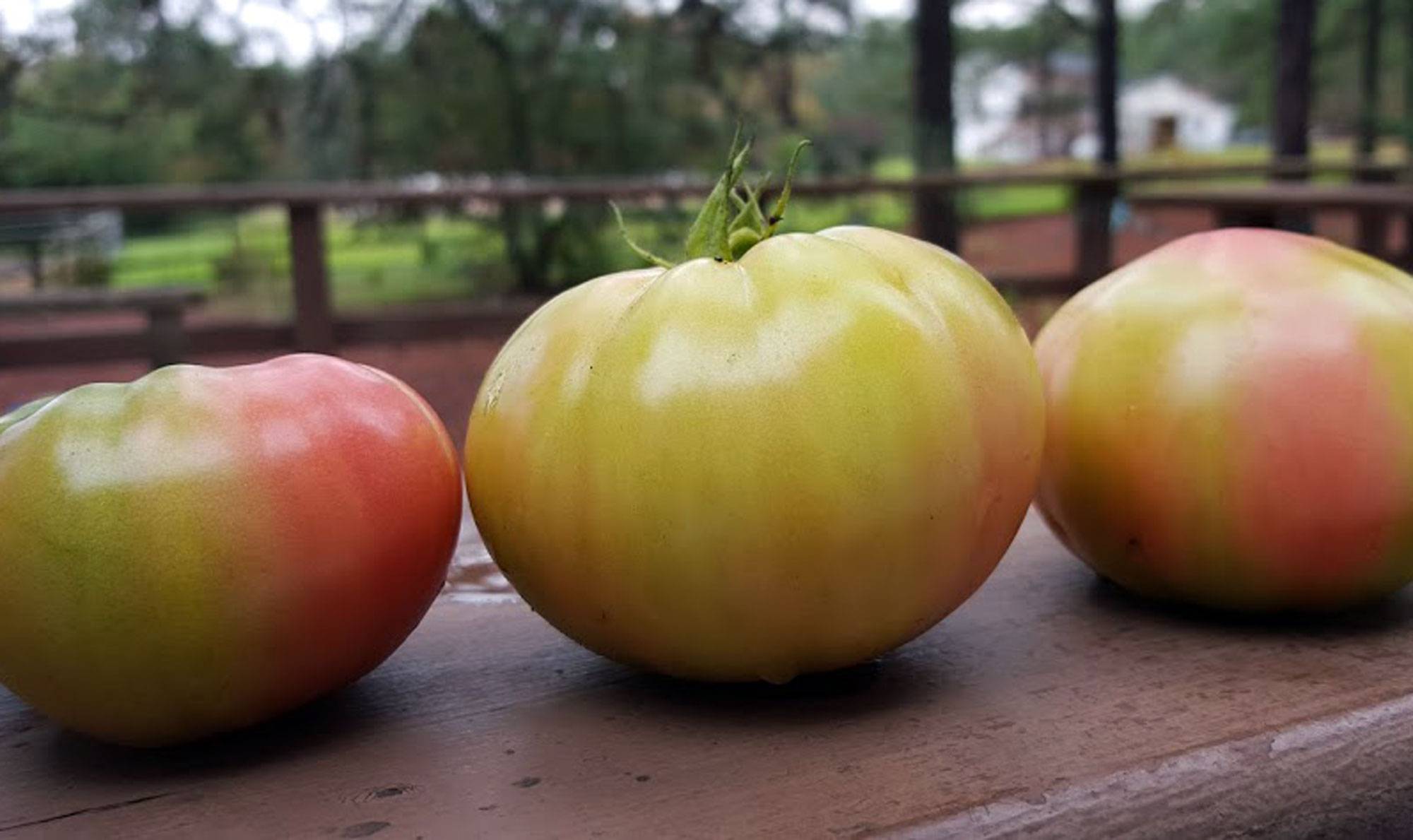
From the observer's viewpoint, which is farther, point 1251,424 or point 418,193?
point 418,193

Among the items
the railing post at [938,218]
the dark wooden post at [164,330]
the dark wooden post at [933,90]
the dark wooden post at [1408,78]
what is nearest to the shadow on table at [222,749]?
the dark wooden post at [164,330]

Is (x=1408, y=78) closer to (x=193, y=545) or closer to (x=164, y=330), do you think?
(x=164, y=330)

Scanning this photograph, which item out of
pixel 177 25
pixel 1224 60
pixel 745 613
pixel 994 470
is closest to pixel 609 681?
pixel 745 613

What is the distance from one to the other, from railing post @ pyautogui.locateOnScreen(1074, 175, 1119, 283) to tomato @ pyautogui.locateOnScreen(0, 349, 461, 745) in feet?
23.6

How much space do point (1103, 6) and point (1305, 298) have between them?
13.5m

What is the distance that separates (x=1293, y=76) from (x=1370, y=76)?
976cm

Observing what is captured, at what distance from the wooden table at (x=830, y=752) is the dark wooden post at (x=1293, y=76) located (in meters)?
10.7

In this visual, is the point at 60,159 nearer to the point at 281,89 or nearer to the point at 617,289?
the point at 281,89

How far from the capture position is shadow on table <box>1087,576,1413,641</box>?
2.51ft

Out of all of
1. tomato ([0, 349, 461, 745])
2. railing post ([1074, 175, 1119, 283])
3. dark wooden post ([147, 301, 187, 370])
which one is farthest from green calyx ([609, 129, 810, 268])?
railing post ([1074, 175, 1119, 283])

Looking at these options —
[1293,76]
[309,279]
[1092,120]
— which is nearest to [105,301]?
[309,279]

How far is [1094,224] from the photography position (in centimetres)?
745

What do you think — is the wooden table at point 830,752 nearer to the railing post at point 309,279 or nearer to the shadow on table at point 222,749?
the shadow on table at point 222,749

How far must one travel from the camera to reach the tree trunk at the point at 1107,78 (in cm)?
1326
